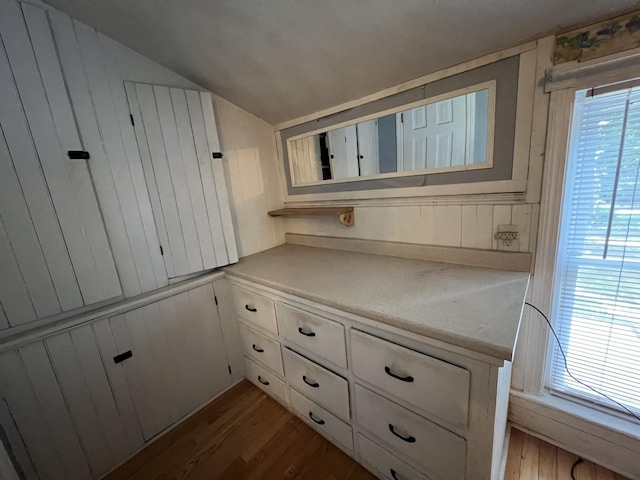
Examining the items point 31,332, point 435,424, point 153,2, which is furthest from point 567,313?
point 31,332

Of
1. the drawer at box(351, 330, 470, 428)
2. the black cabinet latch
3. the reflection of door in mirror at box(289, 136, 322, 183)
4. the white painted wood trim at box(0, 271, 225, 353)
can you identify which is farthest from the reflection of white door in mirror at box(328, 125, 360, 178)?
the black cabinet latch

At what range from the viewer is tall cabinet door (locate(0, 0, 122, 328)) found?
3.26 ft

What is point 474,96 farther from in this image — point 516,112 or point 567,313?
point 567,313

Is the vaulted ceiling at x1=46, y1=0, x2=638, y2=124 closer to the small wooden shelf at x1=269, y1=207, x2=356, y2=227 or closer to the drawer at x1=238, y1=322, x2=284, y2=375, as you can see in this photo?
the small wooden shelf at x1=269, y1=207, x2=356, y2=227

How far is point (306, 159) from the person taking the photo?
1.88 meters

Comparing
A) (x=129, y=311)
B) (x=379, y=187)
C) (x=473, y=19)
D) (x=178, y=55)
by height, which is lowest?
(x=129, y=311)

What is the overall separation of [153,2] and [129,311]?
142 cm

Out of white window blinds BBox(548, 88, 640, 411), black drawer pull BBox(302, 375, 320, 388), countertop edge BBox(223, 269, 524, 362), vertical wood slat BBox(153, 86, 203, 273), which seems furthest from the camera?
vertical wood slat BBox(153, 86, 203, 273)

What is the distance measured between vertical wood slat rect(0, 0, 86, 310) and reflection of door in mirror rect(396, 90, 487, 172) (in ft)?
5.32

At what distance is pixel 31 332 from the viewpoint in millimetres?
1075

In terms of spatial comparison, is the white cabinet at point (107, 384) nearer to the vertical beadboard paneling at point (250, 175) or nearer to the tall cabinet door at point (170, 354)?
the tall cabinet door at point (170, 354)

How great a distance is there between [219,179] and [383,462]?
172 cm

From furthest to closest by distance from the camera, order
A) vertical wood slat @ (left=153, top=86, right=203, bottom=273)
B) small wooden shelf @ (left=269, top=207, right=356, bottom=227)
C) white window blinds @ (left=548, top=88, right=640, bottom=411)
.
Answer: small wooden shelf @ (left=269, top=207, right=356, bottom=227)
vertical wood slat @ (left=153, top=86, right=203, bottom=273)
white window blinds @ (left=548, top=88, right=640, bottom=411)

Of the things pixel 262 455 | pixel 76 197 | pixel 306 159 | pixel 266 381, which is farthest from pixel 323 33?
pixel 262 455
